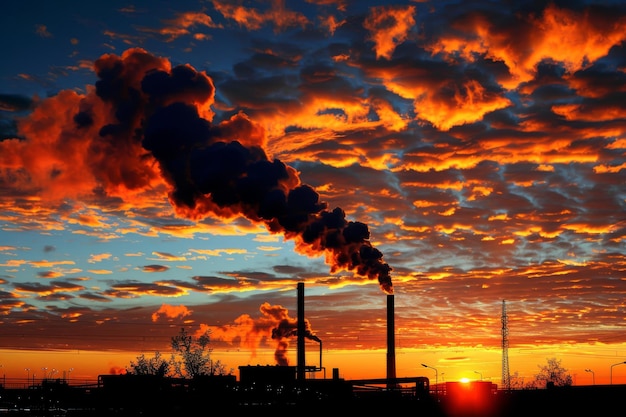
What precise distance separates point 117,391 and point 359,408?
27.2 meters

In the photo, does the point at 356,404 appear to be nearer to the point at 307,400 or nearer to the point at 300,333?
the point at 307,400

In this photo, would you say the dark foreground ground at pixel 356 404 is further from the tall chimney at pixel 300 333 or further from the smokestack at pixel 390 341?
the tall chimney at pixel 300 333

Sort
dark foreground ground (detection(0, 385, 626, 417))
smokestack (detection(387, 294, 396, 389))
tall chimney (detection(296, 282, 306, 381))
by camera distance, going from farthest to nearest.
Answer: tall chimney (detection(296, 282, 306, 381)) < smokestack (detection(387, 294, 396, 389)) < dark foreground ground (detection(0, 385, 626, 417))

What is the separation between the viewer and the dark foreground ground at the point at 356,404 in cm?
7312

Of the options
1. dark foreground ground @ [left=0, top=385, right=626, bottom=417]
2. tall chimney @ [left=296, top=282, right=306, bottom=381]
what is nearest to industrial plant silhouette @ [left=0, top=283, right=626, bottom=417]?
dark foreground ground @ [left=0, top=385, right=626, bottom=417]

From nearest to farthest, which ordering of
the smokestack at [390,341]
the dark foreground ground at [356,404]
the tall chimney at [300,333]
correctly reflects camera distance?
the dark foreground ground at [356,404]
the smokestack at [390,341]
the tall chimney at [300,333]

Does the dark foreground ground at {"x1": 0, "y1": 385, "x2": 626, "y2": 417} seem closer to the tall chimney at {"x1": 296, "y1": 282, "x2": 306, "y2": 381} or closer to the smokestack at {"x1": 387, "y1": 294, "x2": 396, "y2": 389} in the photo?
the smokestack at {"x1": 387, "y1": 294, "x2": 396, "y2": 389}

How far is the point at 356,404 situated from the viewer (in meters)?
75.2

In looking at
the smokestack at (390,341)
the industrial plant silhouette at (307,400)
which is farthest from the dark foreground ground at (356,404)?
the smokestack at (390,341)

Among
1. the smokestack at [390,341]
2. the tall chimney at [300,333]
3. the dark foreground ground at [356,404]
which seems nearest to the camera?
the dark foreground ground at [356,404]

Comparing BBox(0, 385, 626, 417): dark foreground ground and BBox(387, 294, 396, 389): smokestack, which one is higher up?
BBox(387, 294, 396, 389): smokestack

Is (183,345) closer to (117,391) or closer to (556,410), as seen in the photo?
(117,391)

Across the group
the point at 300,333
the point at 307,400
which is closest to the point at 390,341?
the point at 300,333

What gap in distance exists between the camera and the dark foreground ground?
73.1 m
